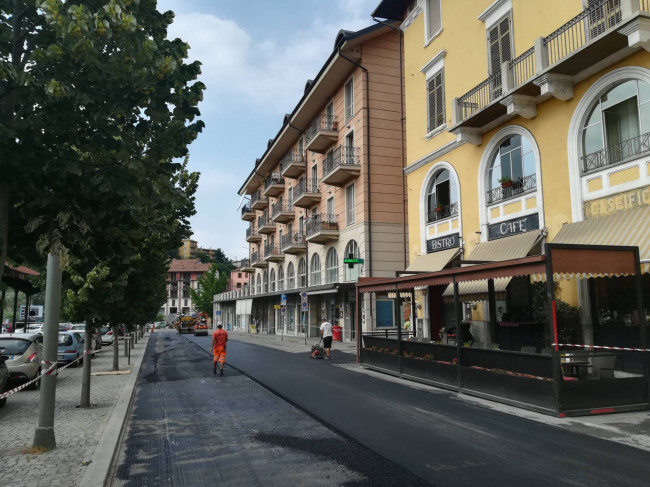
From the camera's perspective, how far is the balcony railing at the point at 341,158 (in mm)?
29172

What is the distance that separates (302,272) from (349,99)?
14018 millimetres

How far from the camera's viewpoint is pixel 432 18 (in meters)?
21.5

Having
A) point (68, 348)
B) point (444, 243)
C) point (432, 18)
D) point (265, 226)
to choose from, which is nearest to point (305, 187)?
point (265, 226)

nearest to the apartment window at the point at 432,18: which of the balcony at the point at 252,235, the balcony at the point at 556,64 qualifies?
the balcony at the point at 556,64

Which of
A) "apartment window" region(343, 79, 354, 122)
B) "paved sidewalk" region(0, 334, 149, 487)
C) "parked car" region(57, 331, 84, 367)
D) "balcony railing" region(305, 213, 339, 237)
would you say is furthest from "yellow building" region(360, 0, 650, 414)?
"parked car" region(57, 331, 84, 367)

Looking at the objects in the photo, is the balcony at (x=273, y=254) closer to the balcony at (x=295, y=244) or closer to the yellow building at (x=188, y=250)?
the balcony at (x=295, y=244)

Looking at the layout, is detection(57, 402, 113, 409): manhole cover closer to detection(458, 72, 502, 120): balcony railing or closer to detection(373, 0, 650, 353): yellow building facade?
detection(373, 0, 650, 353): yellow building facade

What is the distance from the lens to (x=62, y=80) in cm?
440

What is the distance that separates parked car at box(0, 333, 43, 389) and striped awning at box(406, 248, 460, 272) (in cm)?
1273

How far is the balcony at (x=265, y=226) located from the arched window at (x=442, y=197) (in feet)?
85.3

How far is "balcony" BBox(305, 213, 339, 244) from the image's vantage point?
31531 millimetres

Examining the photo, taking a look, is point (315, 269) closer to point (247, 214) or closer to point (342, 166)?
point (342, 166)

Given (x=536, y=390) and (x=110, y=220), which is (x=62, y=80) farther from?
(x=536, y=390)

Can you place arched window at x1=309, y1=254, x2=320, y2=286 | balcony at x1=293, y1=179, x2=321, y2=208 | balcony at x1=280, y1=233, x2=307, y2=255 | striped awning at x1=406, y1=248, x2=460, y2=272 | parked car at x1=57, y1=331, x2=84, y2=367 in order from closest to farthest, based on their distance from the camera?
parked car at x1=57, y1=331, x2=84, y2=367 → striped awning at x1=406, y1=248, x2=460, y2=272 → balcony at x1=293, y1=179, x2=321, y2=208 → arched window at x1=309, y1=254, x2=320, y2=286 → balcony at x1=280, y1=233, x2=307, y2=255
